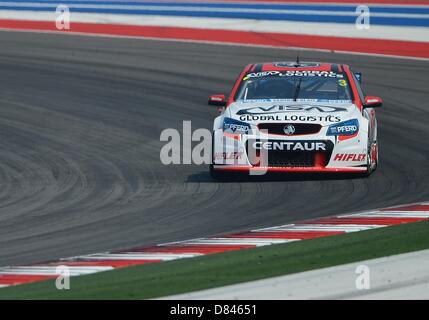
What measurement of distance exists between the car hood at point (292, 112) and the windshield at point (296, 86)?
236 millimetres

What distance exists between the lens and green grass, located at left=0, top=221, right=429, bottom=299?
8406 millimetres

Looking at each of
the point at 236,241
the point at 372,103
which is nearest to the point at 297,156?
the point at 372,103

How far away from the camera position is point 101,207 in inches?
484

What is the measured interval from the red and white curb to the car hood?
1.85 m

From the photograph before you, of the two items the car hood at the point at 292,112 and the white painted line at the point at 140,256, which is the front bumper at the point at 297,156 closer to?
the car hood at the point at 292,112

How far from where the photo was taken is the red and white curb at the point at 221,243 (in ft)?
31.0

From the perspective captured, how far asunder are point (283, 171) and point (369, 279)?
5.20m

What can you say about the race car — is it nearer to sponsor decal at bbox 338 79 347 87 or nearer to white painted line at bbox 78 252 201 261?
sponsor decal at bbox 338 79 347 87

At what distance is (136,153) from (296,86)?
242 centimetres

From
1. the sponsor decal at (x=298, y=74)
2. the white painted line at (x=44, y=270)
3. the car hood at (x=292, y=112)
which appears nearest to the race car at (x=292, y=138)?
the car hood at (x=292, y=112)

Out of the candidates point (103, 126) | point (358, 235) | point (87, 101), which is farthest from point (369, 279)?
point (87, 101)

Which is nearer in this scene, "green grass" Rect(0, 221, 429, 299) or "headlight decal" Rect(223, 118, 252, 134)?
"green grass" Rect(0, 221, 429, 299)

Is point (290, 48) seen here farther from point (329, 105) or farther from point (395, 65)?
point (329, 105)

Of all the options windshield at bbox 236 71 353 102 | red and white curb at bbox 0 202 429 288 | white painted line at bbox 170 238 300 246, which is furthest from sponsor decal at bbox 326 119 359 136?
white painted line at bbox 170 238 300 246
